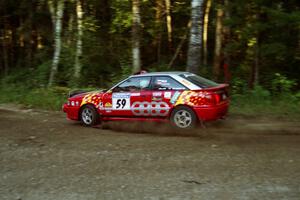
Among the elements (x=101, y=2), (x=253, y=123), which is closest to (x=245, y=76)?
(x=253, y=123)

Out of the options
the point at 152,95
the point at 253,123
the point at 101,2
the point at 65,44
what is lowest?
the point at 253,123

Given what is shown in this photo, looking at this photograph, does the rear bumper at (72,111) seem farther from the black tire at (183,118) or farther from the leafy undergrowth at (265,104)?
the leafy undergrowth at (265,104)

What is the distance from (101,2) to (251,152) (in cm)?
1803

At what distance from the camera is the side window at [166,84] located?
10.6m

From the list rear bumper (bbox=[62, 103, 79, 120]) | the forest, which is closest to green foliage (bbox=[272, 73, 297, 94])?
the forest

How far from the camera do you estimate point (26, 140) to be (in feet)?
31.7

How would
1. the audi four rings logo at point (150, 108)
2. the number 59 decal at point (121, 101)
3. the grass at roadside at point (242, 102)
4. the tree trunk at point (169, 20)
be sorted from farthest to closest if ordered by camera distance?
1. the tree trunk at point (169, 20)
2. the grass at roadside at point (242, 102)
3. the number 59 decal at point (121, 101)
4. the audi four rings logo at point (150, 108)

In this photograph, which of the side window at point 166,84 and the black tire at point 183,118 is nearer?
the black tire at point 183,118

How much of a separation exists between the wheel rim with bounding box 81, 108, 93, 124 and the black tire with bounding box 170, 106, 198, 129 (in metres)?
2.40

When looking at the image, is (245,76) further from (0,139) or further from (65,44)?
(0,139)

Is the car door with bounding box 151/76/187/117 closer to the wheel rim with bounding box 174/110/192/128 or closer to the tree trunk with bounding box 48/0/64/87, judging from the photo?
the wheel rim with bounding box 174/110/192/128

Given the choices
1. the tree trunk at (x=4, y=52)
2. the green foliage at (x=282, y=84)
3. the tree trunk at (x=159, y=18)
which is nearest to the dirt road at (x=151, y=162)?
the green foliage at (x=282, y=84)

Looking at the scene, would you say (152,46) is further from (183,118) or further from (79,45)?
(183,118)

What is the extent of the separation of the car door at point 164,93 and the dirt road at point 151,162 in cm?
44
